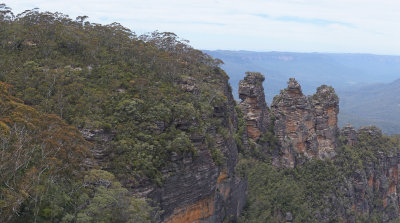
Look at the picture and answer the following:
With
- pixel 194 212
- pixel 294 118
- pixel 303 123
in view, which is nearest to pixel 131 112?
pixel 194 212

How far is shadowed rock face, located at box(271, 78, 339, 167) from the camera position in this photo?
4762cm

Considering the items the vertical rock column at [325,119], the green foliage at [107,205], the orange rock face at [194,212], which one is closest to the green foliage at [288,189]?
the vertical rock column at [325,119]

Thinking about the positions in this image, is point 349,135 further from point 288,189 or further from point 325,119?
point 288,189

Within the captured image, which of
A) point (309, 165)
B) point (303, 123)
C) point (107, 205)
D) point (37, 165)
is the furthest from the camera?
point (303, 123)

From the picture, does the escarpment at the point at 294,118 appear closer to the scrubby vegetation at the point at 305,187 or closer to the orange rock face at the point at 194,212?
the scrubby vegetation at the point at 305,187

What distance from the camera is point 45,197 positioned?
16.9m

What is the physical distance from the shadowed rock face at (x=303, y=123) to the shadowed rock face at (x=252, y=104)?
9.46 ft

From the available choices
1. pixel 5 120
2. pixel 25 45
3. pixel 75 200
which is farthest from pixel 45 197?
pixel 25 45

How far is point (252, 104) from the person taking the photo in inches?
1843

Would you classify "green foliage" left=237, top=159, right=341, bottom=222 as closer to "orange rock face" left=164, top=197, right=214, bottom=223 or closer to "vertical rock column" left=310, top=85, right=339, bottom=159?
"vertical rock column" left=310, top=85, right=339, bottom=159

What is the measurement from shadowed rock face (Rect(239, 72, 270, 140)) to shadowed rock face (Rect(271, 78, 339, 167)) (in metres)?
2.88

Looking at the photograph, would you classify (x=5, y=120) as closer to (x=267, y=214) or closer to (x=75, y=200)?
(x=75, y=200)

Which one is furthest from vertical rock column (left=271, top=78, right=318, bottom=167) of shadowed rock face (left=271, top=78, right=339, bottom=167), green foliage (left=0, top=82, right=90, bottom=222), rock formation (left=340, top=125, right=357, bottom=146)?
green foliage (left=0, top=82, right=90, bottom=222)

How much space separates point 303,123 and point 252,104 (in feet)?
24.2
